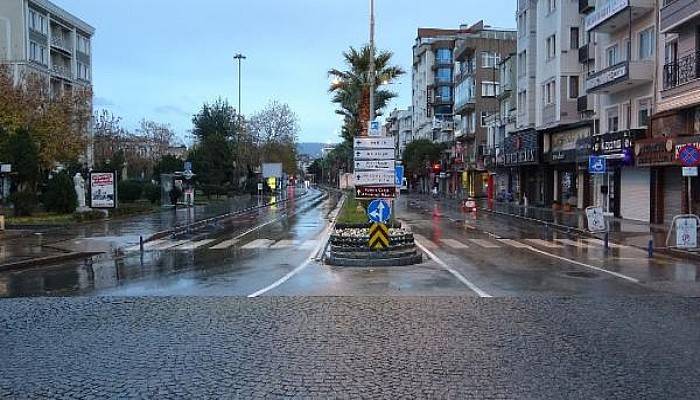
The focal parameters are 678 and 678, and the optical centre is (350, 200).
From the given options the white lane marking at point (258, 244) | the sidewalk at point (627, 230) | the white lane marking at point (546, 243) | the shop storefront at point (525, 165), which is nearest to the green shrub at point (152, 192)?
the sidewalk at point (627, 230)

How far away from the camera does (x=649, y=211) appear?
32312 mm

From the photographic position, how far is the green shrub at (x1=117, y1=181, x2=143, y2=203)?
161 ft

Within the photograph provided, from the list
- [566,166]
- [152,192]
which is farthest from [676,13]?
[152,192]

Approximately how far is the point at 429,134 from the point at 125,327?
103 m

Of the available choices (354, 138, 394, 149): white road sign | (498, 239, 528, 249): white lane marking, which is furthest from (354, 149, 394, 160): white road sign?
(498, 239, 528, 249): white lane marking

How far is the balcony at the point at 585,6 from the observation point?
41.2 m

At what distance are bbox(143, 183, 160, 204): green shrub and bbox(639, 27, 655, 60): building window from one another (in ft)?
115

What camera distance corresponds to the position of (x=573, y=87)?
4391cm

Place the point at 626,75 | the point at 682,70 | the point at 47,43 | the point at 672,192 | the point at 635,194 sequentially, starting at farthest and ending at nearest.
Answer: the point at 47,43 < the point at 635,194 < the point at 626,75 < the point at 672,192 < the point at 682,70

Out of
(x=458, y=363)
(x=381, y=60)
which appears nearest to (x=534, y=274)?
(x=458, y=363)

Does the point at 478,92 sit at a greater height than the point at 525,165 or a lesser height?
greater

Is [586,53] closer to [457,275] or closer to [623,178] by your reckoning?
[623,178]

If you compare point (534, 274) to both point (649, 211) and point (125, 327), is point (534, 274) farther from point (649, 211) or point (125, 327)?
point (649, 211)

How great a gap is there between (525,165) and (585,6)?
14639 millimetres
